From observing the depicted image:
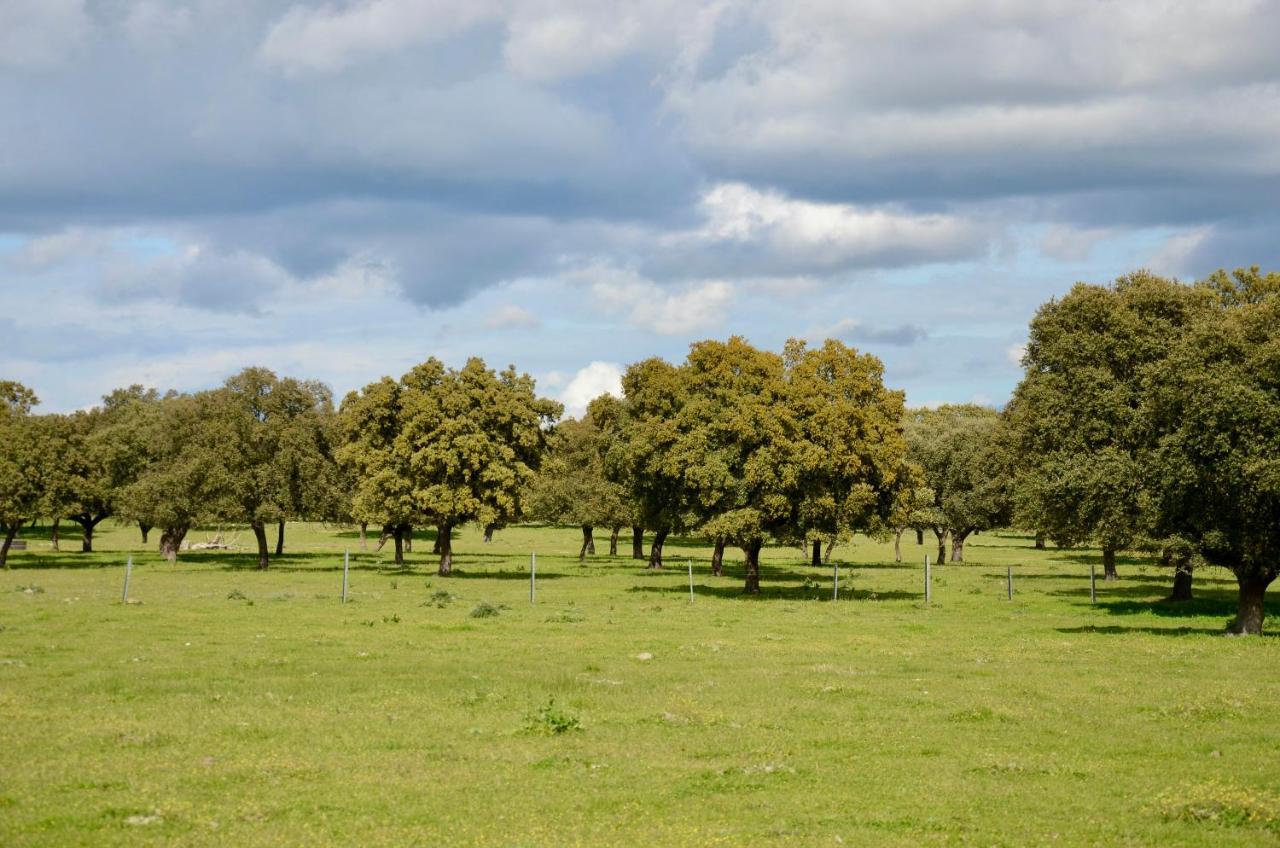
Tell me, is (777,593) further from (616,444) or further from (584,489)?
(584,489)

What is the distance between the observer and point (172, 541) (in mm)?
91875

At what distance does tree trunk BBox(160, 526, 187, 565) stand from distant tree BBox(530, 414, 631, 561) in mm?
28106

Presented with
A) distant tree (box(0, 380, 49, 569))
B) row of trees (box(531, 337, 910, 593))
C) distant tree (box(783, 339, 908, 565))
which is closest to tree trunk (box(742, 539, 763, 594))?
row of trees (box(531, 337, 910, 593))

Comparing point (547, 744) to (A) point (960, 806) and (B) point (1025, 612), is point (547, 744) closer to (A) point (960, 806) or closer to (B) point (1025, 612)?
(A) point (960, 806)

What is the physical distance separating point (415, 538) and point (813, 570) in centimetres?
7386

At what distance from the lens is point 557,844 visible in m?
13.6

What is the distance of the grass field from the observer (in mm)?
14758

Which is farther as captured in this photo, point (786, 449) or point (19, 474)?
point (19, 474)

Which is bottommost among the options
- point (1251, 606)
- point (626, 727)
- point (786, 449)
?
point (626, 727)

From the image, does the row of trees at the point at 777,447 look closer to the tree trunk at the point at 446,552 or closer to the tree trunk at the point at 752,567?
the tree trunk at the point at 752,567

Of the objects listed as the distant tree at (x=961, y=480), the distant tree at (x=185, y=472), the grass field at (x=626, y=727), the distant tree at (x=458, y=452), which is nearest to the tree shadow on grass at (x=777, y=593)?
the grass field at (x=626, y=727)

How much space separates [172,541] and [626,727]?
80678mm

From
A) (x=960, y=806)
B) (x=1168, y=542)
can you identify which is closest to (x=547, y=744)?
(x=960, y=806)

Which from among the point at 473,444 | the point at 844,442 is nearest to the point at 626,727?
the point at 844,442
